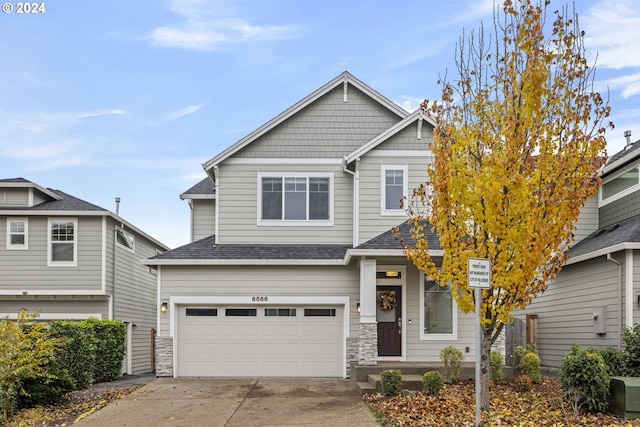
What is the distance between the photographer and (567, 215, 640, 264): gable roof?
43.7 feet

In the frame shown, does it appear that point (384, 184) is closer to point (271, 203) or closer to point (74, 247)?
point (271, 203)

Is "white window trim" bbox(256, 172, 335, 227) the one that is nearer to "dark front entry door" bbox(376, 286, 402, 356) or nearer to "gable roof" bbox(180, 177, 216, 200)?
"gable roof" bbox(180, 177, 216, 200)

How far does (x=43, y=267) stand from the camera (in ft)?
62.5

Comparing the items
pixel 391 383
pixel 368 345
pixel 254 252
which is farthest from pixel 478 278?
pixel 254 252

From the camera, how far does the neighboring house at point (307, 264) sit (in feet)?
52.1

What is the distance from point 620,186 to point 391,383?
894cm

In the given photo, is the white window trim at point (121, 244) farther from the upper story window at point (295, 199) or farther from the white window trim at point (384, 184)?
the white window trim at point (384, 184)

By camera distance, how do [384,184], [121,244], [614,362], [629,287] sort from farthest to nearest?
1. [121,244]
2. [384,184]
3. [629,287]
4. [614,362]

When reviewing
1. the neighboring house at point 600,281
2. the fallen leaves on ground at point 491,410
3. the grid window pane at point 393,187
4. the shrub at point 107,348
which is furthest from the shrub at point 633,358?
the shrub at point 107,348

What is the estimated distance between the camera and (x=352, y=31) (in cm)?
1486

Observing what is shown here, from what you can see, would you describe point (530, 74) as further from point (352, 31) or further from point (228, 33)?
point (228, 33)

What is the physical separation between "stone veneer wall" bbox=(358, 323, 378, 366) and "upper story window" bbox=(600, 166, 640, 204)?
749 centimetres

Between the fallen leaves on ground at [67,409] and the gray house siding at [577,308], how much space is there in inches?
435

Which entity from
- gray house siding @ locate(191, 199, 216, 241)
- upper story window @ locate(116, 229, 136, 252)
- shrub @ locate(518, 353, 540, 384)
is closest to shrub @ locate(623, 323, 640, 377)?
shrub @ locate(518, 353, 540, 384)
